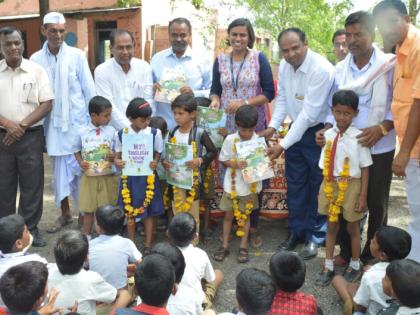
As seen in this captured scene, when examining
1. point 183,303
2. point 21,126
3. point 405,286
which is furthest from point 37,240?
point 405,286

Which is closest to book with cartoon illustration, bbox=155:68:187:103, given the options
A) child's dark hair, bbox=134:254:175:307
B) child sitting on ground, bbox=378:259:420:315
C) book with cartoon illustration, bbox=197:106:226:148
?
book with cartoon illustration, bbox=197:106:226:148

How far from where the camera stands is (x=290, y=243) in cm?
498

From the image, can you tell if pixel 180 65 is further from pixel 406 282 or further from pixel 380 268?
pixel 406 282

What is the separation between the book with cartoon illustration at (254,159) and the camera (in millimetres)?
4562

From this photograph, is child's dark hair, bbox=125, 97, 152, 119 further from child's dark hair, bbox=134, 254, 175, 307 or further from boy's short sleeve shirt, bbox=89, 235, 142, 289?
child's dark hair, bbox=134, 254, 175, 307

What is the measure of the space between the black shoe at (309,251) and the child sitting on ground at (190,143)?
1218 mm

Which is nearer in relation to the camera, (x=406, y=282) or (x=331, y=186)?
(x=406, y=282)

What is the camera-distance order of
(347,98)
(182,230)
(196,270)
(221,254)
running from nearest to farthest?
(196,270), (182,230), (347,98), (221,254)

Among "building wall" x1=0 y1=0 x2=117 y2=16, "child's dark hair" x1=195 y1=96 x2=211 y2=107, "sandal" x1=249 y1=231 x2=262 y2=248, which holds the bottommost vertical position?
"sandal" x1=249 y1=231 x2=262 y2=248

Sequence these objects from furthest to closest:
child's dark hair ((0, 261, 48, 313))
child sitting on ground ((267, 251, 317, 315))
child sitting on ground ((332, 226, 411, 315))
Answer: child sitting on ground ((332, 226, 411, 315))
child sitting on ground ((267, 251, 317, 315))
child's dark hair ((0, 261, 48, 313))

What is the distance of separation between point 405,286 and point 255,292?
896 millimetres

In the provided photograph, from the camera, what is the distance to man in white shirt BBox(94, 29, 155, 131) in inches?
196

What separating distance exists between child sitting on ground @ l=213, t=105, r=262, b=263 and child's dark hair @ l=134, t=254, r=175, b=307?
208cm

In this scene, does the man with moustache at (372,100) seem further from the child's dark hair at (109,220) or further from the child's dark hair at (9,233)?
the child's dark hair at (9,233)
